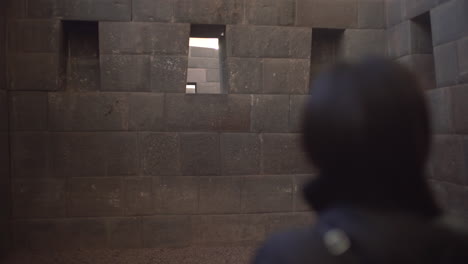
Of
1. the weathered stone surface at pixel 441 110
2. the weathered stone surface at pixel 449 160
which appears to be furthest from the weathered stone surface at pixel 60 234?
the weathered stone surface at pixel 441 110

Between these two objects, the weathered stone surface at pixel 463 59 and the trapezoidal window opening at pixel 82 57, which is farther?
the trapezoidal window opening at pixel 82 57

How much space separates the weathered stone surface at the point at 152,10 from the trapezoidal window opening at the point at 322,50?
2.07 m

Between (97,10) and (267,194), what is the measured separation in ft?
10.5

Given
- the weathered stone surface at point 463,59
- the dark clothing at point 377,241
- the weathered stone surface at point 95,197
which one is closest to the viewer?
the dark clothing at point 377,241

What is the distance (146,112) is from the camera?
5695 mm

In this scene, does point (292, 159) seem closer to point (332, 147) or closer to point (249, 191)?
point (249, 191)

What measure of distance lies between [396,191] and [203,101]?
491cm

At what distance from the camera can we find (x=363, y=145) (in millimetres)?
931

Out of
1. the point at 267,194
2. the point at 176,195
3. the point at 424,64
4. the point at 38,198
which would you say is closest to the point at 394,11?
the point at 424,64

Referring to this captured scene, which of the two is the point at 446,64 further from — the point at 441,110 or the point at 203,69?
the point at 203,69

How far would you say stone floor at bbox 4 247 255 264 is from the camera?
5285 millimetres

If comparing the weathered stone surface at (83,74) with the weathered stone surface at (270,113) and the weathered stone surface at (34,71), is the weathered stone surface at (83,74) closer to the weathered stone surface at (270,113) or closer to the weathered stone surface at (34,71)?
the weathered stone surface at (34,71)

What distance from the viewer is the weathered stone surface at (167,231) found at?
225 inches

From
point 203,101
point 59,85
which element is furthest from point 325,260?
point 59,85
